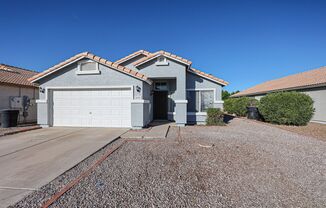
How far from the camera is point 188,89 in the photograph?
11.4m

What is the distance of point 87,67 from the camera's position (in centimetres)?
916

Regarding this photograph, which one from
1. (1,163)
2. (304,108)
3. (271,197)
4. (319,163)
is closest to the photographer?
(271,197)

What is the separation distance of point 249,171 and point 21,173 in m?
5.54

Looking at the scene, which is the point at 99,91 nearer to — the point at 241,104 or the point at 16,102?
the point at 16,102

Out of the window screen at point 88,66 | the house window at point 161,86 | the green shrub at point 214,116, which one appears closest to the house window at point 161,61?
the house window at point 161,86

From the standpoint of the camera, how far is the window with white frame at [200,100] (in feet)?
37.0

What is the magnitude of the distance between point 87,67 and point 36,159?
6019 millimetres

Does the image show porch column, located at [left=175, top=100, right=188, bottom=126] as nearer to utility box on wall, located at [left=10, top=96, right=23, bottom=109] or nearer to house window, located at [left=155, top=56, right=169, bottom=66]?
house window, located at [left=155, top=56, right=169, bottom=66]

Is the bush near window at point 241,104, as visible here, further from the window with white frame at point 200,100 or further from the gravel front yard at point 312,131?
the window with white frame at point 200,100

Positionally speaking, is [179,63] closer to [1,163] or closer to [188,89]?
[188,89]

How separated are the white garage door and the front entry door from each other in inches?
141

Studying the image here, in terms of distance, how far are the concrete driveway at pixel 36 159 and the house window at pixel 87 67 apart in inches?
158

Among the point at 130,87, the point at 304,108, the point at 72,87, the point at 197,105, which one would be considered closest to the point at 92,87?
the point at 72,87

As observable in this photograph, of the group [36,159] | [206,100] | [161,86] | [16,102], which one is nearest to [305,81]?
[206,100]
